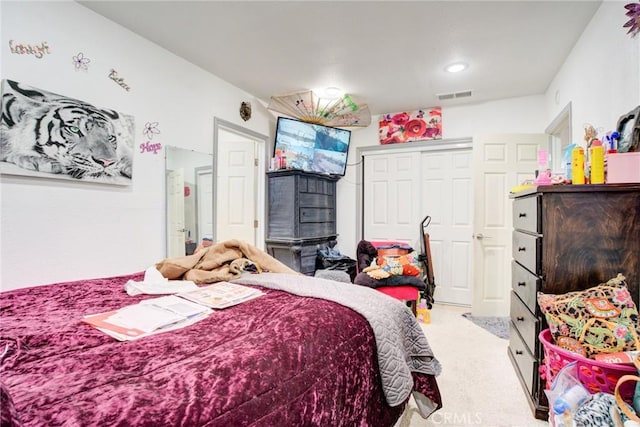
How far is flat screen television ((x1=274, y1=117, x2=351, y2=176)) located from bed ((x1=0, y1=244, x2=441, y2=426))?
2.52m

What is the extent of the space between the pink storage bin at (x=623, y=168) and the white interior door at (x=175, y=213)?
2.85 metres

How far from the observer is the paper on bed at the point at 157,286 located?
1.54 metres

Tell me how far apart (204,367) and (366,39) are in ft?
8.00

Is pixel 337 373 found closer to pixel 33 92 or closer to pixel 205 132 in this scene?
pixel 33 92

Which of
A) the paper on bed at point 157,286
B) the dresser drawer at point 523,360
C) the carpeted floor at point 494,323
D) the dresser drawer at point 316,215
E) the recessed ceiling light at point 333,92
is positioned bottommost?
the carpeted floor at point 494,323

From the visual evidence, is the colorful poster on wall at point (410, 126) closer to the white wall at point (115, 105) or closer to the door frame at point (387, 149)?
the door frame at point (387, 149)

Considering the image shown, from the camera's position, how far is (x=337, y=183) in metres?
4.55

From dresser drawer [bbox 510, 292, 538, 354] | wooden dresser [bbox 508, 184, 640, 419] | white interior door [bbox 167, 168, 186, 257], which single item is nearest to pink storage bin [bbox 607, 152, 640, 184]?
wooden dresser [bbox 508, 184, 640, 419]

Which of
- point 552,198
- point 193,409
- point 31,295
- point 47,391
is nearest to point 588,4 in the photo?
point 552,198

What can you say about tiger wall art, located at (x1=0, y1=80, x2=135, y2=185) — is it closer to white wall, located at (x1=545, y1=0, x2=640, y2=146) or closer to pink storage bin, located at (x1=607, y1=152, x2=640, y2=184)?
pink storage bin, located at (x1=607, y1=152, x2=640, y2=184)

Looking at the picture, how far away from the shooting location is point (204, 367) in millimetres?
799

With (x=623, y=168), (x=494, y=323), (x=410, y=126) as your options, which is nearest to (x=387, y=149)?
(x=410, y=126)

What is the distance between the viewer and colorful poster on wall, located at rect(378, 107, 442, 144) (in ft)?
13.0

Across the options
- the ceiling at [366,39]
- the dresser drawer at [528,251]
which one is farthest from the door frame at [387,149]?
the dresser drawer at [528,251]
